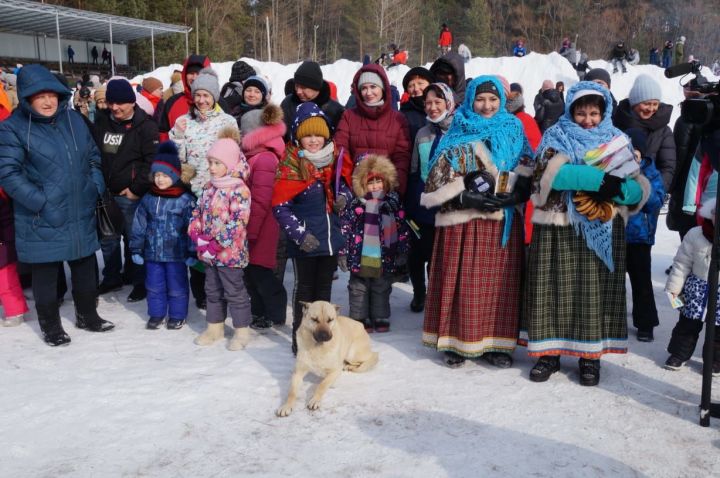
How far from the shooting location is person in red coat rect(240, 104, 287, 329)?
4.44 metres

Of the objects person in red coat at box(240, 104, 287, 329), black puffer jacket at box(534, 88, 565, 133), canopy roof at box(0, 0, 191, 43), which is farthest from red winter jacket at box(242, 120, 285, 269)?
canopy roof at box(0, 0, 191, 43)

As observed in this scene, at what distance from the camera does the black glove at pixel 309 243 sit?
387cm

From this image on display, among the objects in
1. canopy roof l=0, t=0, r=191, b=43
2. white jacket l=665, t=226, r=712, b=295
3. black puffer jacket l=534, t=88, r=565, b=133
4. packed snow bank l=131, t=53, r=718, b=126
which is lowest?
white jacket l=665, t=226, r=712, b=295

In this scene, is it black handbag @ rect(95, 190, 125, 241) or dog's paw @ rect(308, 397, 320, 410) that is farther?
black handbag @ rect(95, 190, 125, 241)

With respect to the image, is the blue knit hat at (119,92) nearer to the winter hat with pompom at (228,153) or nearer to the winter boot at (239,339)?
the winter hat with pompom at (228,153)

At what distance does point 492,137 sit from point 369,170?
0.96 meters

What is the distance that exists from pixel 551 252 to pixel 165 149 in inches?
119

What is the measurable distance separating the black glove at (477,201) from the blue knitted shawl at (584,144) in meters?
0.42

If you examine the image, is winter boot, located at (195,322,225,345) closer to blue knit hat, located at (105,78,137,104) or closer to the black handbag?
the black handbag

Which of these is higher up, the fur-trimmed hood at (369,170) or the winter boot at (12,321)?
the fur-trimmed hood at (369,170)

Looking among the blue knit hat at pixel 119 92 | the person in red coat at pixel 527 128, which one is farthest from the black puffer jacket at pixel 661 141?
the blue knit hat at pixel 119 92

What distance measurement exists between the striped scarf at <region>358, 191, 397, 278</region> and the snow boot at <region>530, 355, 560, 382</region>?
1362 millimetres

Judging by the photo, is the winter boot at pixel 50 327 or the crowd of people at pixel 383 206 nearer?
the crowd of people at pixel 383 206

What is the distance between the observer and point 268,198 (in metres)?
4.46
